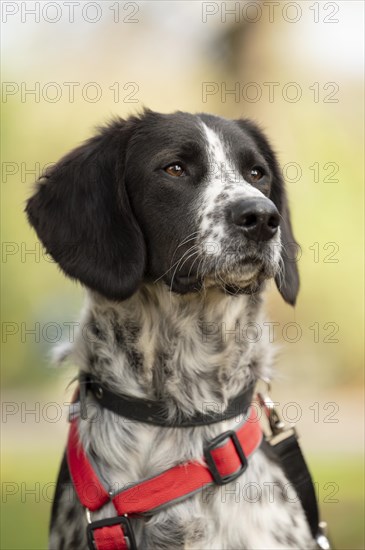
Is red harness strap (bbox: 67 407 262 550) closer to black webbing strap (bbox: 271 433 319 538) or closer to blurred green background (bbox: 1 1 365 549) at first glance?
black webbing strap (bbox: 271 433 319 538)

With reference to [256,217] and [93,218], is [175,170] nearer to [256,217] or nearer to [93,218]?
[93,218]

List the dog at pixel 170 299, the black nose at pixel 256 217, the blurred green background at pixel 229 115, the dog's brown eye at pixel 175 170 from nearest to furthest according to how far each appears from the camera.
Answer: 1. the black nose at pixel 256 217
2. the dog at pixel 170 299
3. the dog's brown eye at pixel 175 170
4. the blurred green background at pixel 229 115

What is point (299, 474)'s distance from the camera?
326 cm

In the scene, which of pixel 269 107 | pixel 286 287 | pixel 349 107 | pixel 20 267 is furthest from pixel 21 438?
pixel 286 287

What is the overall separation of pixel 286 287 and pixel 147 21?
9157 mm

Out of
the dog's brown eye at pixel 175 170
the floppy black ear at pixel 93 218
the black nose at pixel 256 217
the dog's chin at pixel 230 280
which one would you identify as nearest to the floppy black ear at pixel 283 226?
the dog's chin at pixel 230 280

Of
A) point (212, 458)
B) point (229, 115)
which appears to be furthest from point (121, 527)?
point (229, 115)

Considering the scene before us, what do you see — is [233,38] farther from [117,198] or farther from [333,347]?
[117,198]

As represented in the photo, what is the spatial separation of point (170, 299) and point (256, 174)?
67 centimetres

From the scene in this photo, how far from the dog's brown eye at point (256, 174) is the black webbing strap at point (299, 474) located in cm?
105

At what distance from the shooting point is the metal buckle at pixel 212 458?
2.90 m

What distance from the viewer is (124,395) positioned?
2.99 metres

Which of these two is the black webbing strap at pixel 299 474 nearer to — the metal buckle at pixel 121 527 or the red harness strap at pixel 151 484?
the red harness strap at pixel 151 484

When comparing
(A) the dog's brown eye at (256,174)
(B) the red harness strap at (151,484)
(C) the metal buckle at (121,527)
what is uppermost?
(A) the dog's brown eye at (256,174)
